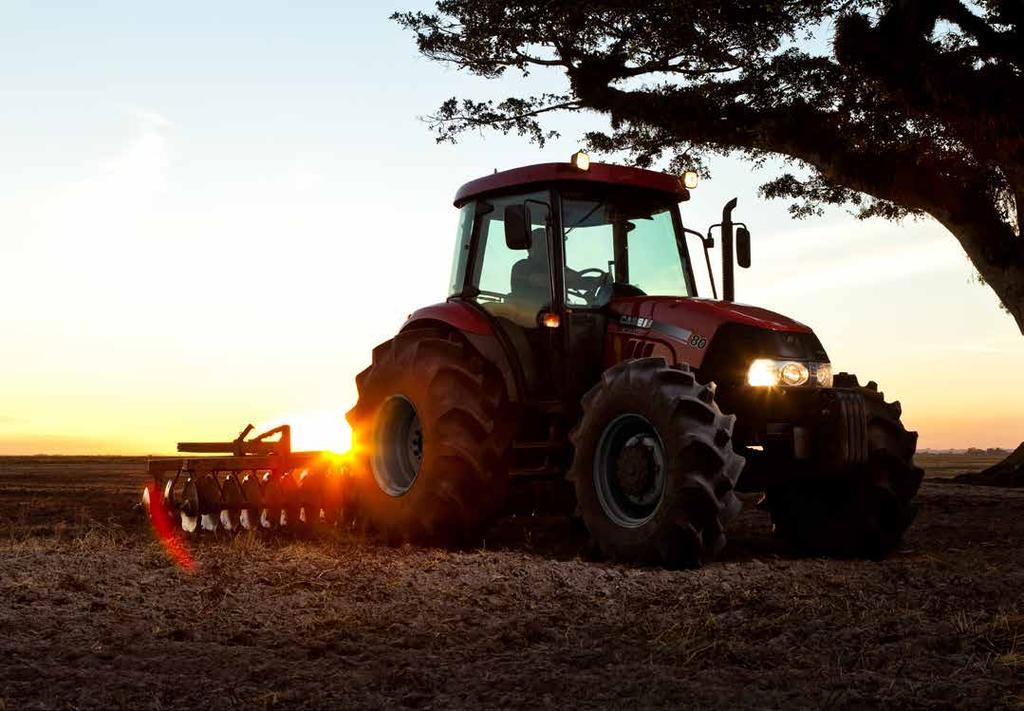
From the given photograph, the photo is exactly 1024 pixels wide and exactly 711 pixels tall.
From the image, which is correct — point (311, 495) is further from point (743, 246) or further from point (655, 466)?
point (743, 246)

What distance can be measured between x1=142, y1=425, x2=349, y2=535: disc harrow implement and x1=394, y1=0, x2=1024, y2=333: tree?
9.30 m

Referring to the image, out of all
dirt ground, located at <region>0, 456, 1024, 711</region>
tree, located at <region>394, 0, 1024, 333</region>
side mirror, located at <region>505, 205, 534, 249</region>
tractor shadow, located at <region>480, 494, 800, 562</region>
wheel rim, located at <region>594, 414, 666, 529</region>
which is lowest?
dirt ground, located at <region>0, 456, 1024, 711</region>

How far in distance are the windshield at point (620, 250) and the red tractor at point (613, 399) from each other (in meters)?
0.01

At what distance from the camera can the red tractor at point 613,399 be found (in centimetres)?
771

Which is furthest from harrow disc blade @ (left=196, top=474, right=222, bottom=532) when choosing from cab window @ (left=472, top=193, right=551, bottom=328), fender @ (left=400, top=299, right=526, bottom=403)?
cab window @ (left=472, top=193, right=551, bottom=328)

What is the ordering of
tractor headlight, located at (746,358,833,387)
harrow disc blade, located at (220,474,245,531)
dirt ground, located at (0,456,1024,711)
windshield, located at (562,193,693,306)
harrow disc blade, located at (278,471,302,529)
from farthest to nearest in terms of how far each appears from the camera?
harrow disc blade, located at (220,474,245,531) → harrow disc blade, located at (278,471,302,529) → windshield, located at (562,193,693,306) → tractor headlight, located at (746,358,833,387) → dirt ground, located at (0,456,1024,711)

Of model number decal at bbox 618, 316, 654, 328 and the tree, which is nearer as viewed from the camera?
model number decal at bbox 618, 316, 654, 328

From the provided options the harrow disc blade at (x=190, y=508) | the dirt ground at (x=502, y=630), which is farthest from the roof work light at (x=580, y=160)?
the harrow disc blade at (x=190, y=508)

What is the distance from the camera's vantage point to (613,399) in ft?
25.8

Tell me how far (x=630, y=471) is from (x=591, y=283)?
182cm

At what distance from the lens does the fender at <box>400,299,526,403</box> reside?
8930 mm

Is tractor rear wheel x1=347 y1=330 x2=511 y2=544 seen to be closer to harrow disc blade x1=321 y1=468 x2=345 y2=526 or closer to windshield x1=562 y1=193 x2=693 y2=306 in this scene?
harrow disc blade x1=321 y1=468 x2=345 y2=526

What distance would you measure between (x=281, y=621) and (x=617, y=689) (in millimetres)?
2219

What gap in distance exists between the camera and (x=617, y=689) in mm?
5102
